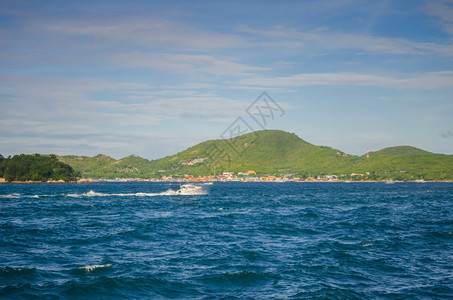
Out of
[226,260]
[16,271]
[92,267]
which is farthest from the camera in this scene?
[226,260]

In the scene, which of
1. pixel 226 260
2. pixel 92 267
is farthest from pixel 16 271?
pixel 226 260

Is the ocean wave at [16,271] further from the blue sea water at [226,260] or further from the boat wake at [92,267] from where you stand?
the boat wake at [92,267]

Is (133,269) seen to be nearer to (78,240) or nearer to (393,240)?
(78,240)

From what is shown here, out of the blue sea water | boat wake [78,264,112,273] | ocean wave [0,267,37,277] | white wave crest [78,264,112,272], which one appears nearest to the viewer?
the blue sea water

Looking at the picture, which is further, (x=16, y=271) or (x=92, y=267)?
(x=92, y=267)

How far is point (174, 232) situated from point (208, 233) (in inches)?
145

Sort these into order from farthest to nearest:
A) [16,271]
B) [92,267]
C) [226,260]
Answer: [226,260] < [92,267] < [16,271]

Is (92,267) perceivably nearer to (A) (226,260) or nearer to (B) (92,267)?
(B) (92,267)

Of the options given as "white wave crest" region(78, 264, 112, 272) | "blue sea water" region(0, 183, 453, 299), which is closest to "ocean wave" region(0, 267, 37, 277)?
"blue sea water" region(0, 183, 453, 299)

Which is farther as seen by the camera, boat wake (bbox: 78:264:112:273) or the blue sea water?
boat wake (bbox: 78:264:112:273)

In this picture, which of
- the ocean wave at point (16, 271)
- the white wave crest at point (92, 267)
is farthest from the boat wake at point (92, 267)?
the ocean wave at point (16, 271)

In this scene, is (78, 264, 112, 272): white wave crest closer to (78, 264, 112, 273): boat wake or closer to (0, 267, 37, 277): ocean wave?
(78, 264, 112, 273): boat wake

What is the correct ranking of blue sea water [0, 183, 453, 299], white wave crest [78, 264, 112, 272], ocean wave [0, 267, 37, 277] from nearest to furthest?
blue sea water [0, 183, 453, 299]
ocean wave [0, 267, 37, 277]
white wave crest [78, 264, 112, 272]

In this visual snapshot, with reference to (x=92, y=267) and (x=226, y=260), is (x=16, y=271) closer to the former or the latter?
(x=92, y=267)
